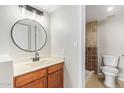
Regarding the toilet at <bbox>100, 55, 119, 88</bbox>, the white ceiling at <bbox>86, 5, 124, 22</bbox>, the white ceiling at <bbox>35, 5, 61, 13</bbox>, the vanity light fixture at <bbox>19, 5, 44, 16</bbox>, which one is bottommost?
the toilet at <bbox>100, 55, 119, 88</bbox>

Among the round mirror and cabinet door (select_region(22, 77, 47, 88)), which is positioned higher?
the round mirror

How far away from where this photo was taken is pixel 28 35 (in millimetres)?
1932

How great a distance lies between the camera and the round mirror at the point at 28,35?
1.73 metres

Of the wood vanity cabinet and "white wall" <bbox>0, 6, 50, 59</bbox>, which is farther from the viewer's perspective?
"white wall" <bbox>0, 6, 50, 59</bbox>

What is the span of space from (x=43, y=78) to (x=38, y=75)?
15cm

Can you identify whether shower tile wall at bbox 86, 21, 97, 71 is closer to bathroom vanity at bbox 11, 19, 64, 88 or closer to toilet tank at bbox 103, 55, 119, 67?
toilet tank at bbox 103, 55, 119, 67

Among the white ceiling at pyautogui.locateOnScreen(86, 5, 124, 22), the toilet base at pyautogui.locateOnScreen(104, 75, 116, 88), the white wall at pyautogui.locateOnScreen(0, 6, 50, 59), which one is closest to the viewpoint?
the white wall at pyautogui.locateOnScreen(0, 6, 50, 59)

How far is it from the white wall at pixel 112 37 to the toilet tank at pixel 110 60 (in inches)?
7.4

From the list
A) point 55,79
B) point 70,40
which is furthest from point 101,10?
point 55,79

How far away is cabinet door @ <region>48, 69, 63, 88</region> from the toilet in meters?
1.30

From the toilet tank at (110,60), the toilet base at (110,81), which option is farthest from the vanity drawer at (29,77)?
the toilet tank at (110,60)

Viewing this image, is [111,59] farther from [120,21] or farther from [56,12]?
[56,12]

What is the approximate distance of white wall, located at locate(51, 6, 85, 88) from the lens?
172 centimetres

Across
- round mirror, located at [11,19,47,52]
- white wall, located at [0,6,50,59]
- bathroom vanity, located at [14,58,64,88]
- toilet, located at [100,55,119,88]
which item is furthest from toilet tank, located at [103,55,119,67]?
white wall, located at [0,6,50,59]
